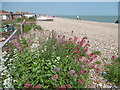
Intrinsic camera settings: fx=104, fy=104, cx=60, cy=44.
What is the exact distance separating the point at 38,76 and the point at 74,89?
74cm

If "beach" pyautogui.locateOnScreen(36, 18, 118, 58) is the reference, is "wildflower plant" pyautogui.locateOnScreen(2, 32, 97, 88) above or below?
below

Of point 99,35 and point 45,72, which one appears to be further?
point 99,35

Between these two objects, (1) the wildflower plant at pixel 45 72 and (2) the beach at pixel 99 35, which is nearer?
(1) the wildflower plant at pixel 45 72

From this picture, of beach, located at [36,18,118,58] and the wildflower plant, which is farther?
beach, located at [36,18,118,58]

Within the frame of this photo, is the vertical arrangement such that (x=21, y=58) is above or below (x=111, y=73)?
above

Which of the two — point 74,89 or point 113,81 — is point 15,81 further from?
point 113,81

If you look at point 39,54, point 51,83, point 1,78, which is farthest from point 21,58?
point 51,83

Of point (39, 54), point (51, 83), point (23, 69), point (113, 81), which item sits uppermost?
point (39, 54)

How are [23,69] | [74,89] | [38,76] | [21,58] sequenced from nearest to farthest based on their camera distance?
[74,89] < [38,76] < [23,69] < [21,58]

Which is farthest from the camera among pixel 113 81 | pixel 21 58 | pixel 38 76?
pixel 21 58

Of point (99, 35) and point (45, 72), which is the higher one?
point (99, 35)

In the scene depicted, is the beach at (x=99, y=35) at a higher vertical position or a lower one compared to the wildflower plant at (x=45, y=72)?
higher

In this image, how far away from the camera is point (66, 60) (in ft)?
8.97

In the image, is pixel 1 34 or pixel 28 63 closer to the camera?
pixel 28 63
